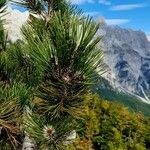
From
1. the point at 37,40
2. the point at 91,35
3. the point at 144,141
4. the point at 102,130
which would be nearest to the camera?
the point at 91,35

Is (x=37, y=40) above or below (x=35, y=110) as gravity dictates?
above

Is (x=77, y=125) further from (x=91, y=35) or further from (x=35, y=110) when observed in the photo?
(x=91, y=35)

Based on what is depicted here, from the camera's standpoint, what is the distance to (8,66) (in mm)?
5801

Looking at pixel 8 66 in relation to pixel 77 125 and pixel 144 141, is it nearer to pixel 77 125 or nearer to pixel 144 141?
pixel 77 125

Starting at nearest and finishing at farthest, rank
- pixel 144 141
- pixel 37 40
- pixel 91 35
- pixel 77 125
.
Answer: pixel 91 35 → pixel 37 40 → pixel 77 125 → pixel 144 141

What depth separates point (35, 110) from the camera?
18.1ft

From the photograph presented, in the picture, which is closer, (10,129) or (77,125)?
(10,129)

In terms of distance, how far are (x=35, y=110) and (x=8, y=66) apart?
732 millimetres

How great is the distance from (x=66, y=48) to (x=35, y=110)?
106 centimetres

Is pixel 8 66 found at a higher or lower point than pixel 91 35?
lower

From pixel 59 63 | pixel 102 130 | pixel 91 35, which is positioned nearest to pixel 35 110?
pixel 59 63

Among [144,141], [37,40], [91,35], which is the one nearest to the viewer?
[91,35]

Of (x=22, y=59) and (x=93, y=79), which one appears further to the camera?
Result: (x=22, y=59)

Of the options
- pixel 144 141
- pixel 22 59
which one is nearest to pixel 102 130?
pixel 144 141
